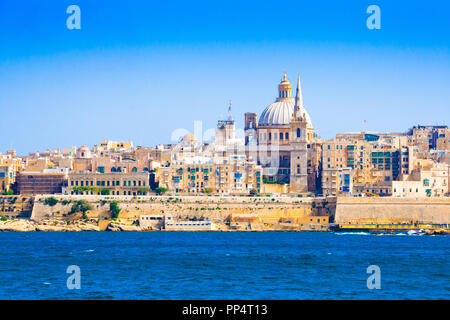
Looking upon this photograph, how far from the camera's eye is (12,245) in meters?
57.5

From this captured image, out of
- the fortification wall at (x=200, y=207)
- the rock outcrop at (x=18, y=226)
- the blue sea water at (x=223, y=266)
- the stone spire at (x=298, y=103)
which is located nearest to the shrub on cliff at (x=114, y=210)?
the fortification wall at (x=200, y=207)

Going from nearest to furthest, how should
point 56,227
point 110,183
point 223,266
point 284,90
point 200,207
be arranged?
point 223,266, point 56,227, point 200,207, point 110,183, point 284,90

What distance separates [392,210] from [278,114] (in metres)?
27.9

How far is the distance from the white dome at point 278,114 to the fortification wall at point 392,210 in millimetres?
23371

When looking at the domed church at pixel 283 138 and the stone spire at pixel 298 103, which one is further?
the stone spire at pixel 298 103

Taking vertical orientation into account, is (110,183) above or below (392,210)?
above

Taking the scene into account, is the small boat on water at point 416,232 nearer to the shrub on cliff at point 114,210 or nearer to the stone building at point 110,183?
the shrub on cliff at point 114,210

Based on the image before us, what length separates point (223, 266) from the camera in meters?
42.7

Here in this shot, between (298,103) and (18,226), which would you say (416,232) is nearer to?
(298,103)

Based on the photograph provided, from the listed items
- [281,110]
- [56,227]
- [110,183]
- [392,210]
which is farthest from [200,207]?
[281,110]

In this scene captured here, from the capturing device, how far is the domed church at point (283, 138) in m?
90.4

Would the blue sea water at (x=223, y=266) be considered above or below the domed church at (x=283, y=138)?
below
